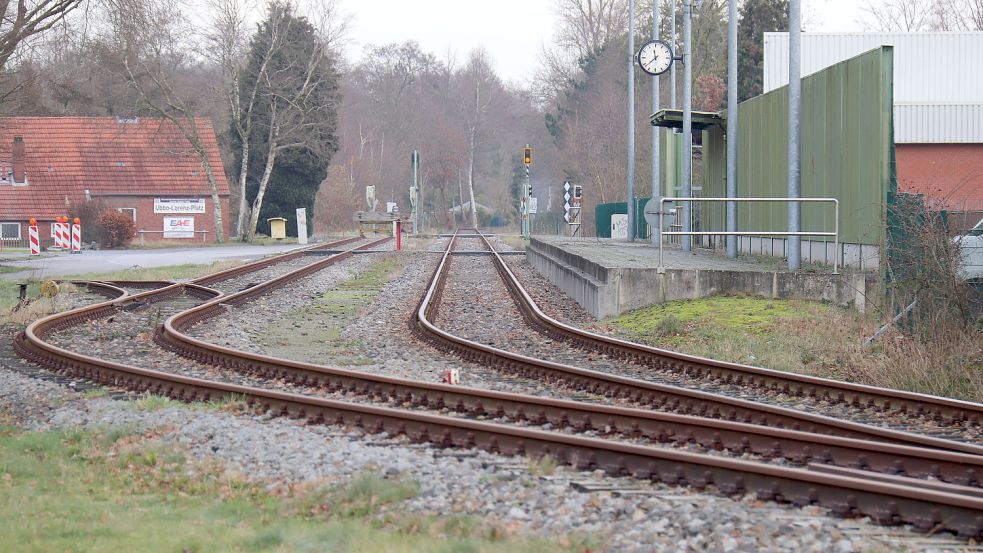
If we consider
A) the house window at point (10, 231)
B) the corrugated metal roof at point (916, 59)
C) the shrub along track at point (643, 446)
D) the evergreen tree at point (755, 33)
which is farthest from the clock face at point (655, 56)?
the house window at point (10, 231)

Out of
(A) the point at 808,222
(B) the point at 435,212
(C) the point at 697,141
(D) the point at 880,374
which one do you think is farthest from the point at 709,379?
(B) the point at 435,212

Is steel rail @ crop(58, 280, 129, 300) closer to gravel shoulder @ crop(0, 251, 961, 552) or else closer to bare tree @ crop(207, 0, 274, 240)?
gravel shoulder @ crop(0, 251, 961, 552)

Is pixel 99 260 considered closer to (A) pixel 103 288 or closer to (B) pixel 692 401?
(A) pixel 103 288

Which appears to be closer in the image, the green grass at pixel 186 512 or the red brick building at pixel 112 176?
the green grass at pixel 186 512

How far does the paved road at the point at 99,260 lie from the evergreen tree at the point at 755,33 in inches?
1032

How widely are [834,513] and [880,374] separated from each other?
5.90 metres

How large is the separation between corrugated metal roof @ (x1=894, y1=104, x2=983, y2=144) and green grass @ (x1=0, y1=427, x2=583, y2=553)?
3059 centimetres

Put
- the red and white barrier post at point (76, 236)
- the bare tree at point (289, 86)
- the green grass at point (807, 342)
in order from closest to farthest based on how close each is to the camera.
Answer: the green grass at point (807, 342)
the red and white barrier post at point (76, 236)
the bare tree at point (289, 86)

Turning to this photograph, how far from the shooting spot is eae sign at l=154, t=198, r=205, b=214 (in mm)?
58250

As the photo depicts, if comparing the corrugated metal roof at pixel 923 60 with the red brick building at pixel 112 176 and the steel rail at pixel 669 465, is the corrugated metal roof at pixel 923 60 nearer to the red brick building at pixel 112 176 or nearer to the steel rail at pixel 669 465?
the steel rail at pixel 669 465

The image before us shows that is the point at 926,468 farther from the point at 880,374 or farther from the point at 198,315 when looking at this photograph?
the point at 198,315

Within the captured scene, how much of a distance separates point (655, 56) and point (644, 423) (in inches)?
958

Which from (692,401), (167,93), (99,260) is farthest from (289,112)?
(692,401)

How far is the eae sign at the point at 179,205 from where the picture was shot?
191 feet
